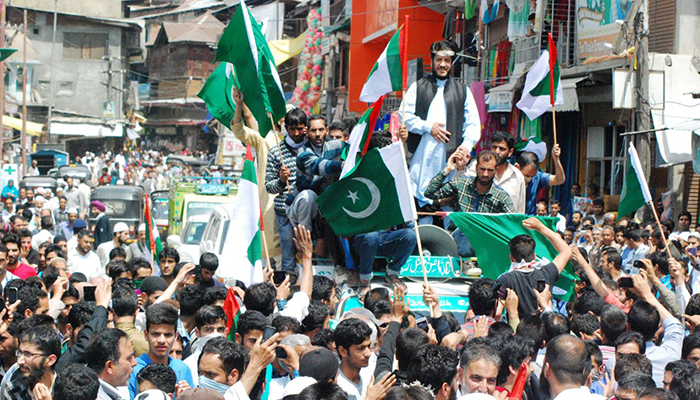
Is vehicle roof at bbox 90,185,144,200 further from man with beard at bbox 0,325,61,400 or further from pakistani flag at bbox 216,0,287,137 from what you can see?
man with beard at bbox 0,325,61,400

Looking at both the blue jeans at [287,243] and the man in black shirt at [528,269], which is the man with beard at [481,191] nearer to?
the man in black shirt at [528,269]

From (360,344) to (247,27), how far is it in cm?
475

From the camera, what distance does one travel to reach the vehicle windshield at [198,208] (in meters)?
17.2

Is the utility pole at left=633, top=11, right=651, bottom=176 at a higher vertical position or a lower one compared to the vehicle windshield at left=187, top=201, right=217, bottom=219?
higher

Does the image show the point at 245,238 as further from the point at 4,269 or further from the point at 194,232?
the point at 194,232

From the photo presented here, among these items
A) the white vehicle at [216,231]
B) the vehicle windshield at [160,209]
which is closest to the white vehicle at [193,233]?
the white vehicle at [216,231]

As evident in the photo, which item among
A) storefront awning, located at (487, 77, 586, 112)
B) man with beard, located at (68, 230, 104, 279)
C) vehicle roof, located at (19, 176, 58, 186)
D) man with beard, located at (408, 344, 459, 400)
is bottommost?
man with beard, located at (68, 230, 104, 279)

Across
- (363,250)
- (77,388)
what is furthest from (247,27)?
(77,388)

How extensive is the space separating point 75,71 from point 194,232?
179ft

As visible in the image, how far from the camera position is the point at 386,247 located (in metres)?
9.03

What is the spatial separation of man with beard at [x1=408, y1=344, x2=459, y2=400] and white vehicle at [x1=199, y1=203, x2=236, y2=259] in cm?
945

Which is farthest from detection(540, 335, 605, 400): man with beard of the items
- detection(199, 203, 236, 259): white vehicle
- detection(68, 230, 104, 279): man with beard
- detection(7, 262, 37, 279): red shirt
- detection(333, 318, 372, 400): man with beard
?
detection(199, 203, 236, 259): white vehicle

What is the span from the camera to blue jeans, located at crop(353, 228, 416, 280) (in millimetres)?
8891

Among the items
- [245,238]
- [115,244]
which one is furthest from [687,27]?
[245,238]
